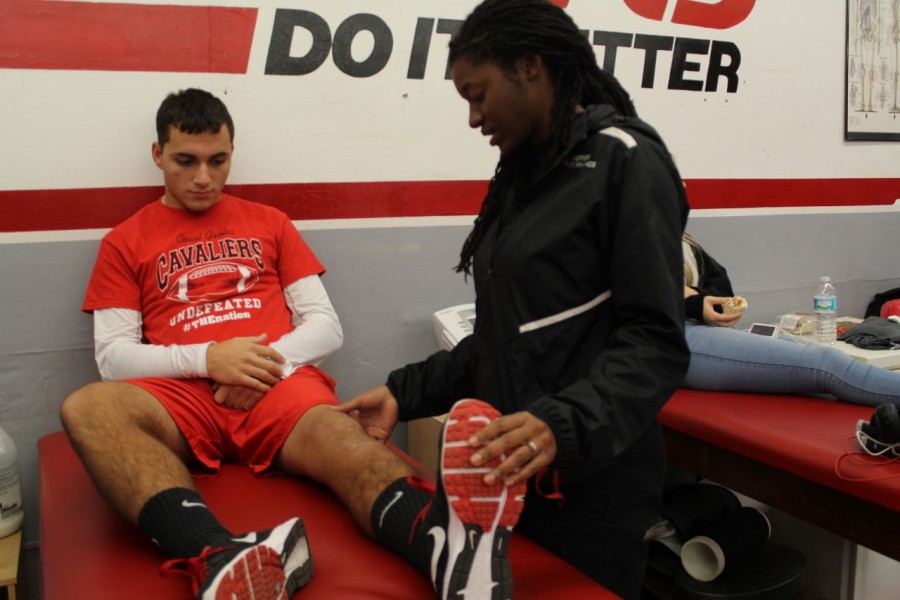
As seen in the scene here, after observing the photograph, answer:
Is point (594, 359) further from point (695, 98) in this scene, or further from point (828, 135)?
point (828, 135)

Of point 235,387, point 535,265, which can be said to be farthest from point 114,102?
point 535,265

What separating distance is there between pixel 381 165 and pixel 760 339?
3.92 feet

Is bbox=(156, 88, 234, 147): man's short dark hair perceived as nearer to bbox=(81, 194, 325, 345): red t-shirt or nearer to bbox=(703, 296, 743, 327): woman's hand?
bbox=(81, 194, 325, 345): red t-shirt

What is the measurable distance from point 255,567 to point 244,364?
0.72 metres

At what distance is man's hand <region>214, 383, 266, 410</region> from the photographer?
6.38 feet

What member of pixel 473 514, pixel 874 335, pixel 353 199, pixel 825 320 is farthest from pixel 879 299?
pixel 473 514

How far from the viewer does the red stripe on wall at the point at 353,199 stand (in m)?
2.17

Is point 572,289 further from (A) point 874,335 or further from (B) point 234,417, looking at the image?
(A) point 874,335

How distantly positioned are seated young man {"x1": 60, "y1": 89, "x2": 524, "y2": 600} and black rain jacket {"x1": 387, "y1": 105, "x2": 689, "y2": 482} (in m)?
0.32

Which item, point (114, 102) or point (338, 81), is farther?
point (338, 81)

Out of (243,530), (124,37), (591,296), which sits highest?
(124,37)

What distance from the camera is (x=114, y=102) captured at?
220 cm

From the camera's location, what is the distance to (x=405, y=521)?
1451 millimetres

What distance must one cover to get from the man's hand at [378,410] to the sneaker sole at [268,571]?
0.23m
